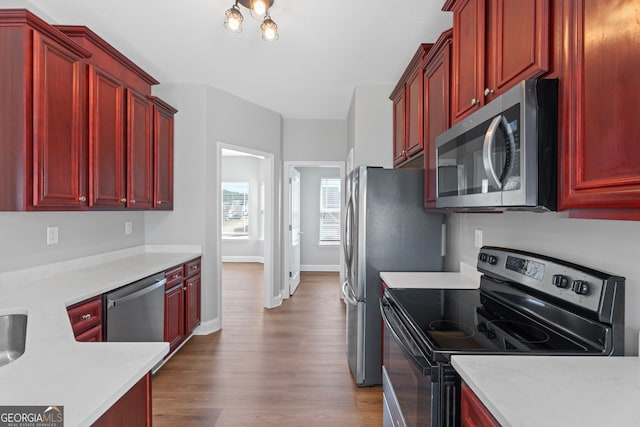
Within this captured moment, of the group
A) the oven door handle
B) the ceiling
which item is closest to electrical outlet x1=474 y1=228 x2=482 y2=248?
the oven door handle

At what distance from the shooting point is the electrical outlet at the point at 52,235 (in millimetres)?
2294

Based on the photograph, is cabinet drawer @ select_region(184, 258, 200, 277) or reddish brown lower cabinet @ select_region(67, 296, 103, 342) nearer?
reddish brown lower cabinet @ select_region(67, 296, 103, 342)

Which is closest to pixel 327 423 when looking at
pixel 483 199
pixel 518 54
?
pixel 483 199

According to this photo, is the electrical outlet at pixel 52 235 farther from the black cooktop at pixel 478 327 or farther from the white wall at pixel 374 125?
the white wall at pixel 374 125

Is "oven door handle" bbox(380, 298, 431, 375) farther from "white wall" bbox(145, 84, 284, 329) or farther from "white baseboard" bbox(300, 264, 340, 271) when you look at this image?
"white baseboard" bbox(300, 264, 340, 271)

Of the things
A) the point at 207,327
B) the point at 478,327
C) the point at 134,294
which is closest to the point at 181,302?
the point at 207,327

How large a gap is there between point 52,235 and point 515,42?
9.55 ft

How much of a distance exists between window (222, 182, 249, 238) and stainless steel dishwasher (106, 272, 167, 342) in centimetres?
542

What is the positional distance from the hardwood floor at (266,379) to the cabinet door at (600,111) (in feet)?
6.17

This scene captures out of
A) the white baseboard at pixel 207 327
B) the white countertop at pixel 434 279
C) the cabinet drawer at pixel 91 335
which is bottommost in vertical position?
the white baseboard at pixel 207 327

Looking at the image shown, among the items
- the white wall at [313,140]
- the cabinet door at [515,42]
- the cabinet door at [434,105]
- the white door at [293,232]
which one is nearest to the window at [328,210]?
the white door at [293,232]

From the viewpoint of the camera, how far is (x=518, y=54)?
120cm

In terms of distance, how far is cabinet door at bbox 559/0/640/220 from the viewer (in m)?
0.79

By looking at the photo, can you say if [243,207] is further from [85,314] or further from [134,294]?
[85,314]
